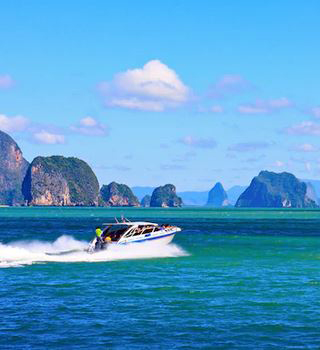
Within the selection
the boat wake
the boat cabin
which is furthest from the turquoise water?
the boat cabin

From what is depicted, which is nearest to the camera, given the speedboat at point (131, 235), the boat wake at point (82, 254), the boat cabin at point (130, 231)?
the boat wake at point (82, 254)

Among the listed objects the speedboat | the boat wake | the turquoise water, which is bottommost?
the turquoise water

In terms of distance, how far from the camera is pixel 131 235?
62.2 m

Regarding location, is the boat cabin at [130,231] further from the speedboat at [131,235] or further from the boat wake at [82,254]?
the boat wake at [82,254]

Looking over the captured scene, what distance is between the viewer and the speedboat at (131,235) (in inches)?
2329

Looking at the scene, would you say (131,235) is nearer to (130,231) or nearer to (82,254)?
(130,231)

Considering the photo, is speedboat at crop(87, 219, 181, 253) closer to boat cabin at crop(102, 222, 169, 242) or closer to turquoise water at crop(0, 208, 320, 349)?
boat cabin at crop(102, 222, 169, 242)

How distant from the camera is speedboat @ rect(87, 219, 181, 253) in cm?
5917

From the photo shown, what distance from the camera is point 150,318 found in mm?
30641

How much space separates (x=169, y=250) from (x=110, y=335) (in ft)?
127

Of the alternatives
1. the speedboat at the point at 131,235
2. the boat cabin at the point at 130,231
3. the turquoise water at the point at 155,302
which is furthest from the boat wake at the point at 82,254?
the boat cabin at the point at 130,231

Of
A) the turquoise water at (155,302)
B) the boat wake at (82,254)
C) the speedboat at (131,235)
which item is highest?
the speedboat at (131,235)

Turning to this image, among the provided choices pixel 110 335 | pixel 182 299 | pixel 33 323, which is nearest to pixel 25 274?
pixel 182 299

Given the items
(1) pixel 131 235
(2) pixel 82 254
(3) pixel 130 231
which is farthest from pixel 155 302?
(3) pixel 130 231
